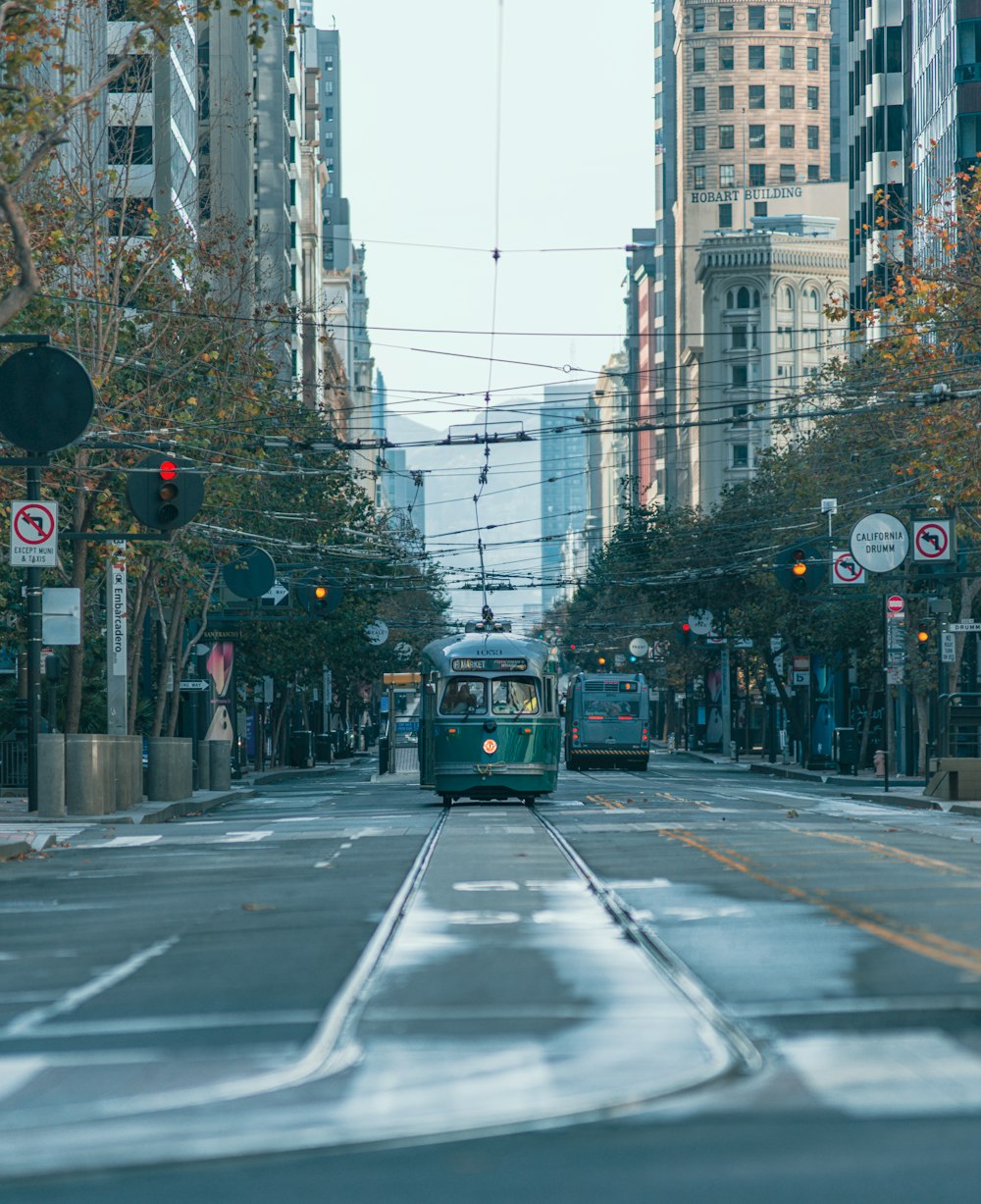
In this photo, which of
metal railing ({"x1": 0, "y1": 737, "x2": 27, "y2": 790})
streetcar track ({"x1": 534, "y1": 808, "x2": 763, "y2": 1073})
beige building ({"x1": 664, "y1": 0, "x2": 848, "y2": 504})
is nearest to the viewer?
streetcar track ({"x1": 534, "y1": 808, "x2": 763, "y2": 1073})

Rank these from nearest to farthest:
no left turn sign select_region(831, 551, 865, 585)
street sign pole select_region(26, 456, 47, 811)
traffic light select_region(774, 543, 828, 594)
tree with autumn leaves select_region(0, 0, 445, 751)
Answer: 1. street sign pole select_region(26, 456, 47, 811)
2. tree with autumn leaves select_region(0, 0, 445, 751)
3. traffic light select_region(774, 543, 828, 594)
4. no left turn sign select_region(831, 551, 865, 585)

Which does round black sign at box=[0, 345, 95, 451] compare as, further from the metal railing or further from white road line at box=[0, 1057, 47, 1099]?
the metal railing

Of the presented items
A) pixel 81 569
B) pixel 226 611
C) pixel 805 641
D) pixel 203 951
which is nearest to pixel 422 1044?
pixel 203 951

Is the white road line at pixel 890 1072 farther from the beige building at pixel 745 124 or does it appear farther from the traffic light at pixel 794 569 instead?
the beige building at pixel 745 124

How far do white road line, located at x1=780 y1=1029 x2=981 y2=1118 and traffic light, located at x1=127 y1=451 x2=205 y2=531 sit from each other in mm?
21028

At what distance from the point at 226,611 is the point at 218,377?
15646mm

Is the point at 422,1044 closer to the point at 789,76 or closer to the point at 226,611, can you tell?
the point at 226,611

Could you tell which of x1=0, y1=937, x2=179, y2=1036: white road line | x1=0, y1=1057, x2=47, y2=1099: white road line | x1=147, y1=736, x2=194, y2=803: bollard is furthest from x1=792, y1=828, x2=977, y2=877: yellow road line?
x1=147, y1=736, x2=194, y2=803: bollard

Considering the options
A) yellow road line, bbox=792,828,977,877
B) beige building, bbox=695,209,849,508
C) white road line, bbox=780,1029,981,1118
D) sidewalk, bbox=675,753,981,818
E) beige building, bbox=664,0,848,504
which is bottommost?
sidewalk, bbox=675,753,981,818

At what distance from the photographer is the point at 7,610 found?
152 feet

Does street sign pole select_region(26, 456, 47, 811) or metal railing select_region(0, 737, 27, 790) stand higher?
street sign pole select_region(26, 456, 47, 811)

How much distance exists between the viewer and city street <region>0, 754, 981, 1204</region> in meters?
6.75

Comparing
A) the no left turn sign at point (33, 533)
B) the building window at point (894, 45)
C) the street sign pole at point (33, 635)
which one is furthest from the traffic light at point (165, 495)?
the building window at point (894, 45)

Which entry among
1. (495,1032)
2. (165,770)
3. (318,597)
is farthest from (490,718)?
(495,1032)
